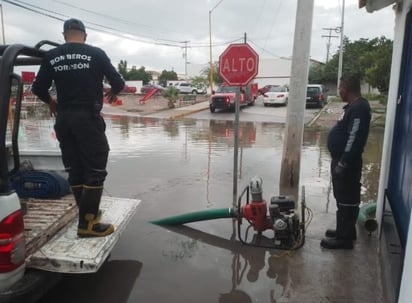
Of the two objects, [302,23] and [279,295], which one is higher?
[302,23]

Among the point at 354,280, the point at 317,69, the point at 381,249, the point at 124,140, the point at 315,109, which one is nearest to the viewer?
the point at 354,280

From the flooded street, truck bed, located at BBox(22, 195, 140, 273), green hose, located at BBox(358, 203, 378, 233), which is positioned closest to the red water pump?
the flooded street

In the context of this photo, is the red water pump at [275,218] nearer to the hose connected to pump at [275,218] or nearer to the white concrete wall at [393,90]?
the hose connected to pump at [275,218]

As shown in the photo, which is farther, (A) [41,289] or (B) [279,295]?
(B) [279,295]

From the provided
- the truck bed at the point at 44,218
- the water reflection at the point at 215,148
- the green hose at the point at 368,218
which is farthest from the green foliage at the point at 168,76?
the truck bed at the point at 44,218

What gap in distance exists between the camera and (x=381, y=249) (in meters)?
4.34

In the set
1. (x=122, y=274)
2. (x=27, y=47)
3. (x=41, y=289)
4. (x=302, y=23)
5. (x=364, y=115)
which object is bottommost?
(x=122, y=274)

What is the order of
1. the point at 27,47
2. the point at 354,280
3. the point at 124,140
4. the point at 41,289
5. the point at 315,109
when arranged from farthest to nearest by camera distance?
the point at 315,109
the point at 124,140
the point at 354,280
the point at 27,47
the point at 41,289

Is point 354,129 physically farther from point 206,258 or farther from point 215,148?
point 215,148

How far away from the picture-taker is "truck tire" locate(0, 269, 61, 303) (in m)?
2.55

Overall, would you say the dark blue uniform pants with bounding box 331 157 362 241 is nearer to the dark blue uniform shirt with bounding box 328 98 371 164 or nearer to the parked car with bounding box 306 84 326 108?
the dark blue uniform shirt with bounding box 328 98 371 164

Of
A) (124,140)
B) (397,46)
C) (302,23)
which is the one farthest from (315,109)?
(397,46)

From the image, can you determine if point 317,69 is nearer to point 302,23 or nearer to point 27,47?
point 302,23

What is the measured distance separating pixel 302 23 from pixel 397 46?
2.28 meters
